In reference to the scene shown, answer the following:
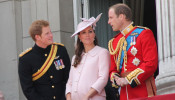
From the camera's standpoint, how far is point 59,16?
884 cm

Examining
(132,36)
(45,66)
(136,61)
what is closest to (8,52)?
(45,66)

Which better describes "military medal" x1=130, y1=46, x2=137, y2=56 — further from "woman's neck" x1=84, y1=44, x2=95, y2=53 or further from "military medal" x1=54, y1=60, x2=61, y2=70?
"military medal" x1=54, y1=60, x2=61, y2=70

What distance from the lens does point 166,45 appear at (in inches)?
268

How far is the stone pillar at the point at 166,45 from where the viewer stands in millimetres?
6523

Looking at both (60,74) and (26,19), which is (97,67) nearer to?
(60,74)

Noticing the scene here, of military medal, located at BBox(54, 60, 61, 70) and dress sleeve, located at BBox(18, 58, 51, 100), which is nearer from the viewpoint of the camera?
dress sleeve, located at BBox(18, 58, 51, 100)

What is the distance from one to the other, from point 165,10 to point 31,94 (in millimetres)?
2343

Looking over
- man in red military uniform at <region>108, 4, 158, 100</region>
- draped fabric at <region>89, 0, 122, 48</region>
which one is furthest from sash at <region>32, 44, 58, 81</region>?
draped fabric at <region>89, 0, 122, 48</region>

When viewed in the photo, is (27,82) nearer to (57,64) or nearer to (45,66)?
(45,66)

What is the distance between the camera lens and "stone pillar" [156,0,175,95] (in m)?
6.52

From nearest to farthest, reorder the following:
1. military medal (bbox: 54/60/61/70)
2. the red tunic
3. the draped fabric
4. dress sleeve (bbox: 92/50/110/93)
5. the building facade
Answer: the red tunic
dress sleeve (bbox: 92/50/110/93)
military medal (bbox: 54/60/61/70)
the building facade
the draped fabric

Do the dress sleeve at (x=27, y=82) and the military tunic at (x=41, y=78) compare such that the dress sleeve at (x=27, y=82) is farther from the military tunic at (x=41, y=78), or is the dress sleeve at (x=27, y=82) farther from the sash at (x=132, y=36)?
the sash at (x=132, y=36)

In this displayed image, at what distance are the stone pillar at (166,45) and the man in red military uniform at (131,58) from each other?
1.04m

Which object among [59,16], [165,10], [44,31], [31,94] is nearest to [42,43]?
[44,31]
